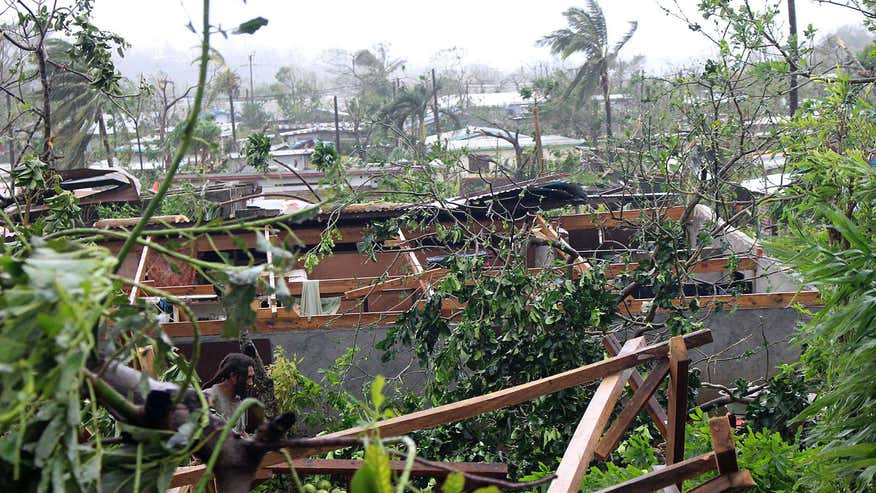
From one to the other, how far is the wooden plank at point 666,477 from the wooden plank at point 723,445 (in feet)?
0.22

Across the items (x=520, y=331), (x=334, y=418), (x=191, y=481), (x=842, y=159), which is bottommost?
(x=334, y=418)

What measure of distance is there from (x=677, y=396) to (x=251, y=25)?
1791 mm

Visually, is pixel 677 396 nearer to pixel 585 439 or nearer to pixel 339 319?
pixel 585 439

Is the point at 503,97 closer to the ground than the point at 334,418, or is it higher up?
higher up

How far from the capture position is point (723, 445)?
5.70 feet

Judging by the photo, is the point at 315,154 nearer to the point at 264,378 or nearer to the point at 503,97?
the point at 264,378

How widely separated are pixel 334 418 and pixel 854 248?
13.6 ft

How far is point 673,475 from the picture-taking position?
1848 mm

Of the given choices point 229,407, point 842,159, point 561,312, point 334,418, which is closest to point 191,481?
point 229,407

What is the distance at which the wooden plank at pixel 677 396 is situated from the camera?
87.0 inches

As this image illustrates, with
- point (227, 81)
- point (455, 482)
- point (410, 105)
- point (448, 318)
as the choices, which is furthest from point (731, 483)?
point (410, 105)

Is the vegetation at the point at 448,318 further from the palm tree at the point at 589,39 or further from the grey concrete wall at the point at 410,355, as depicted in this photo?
the palm tree at the point at 589,39

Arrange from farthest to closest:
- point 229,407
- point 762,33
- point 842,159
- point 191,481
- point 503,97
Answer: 1. point 503,97
2. point 762,33
3. point 229,407
4. point 842,159
5. point 191,481

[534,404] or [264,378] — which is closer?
[264,378]
